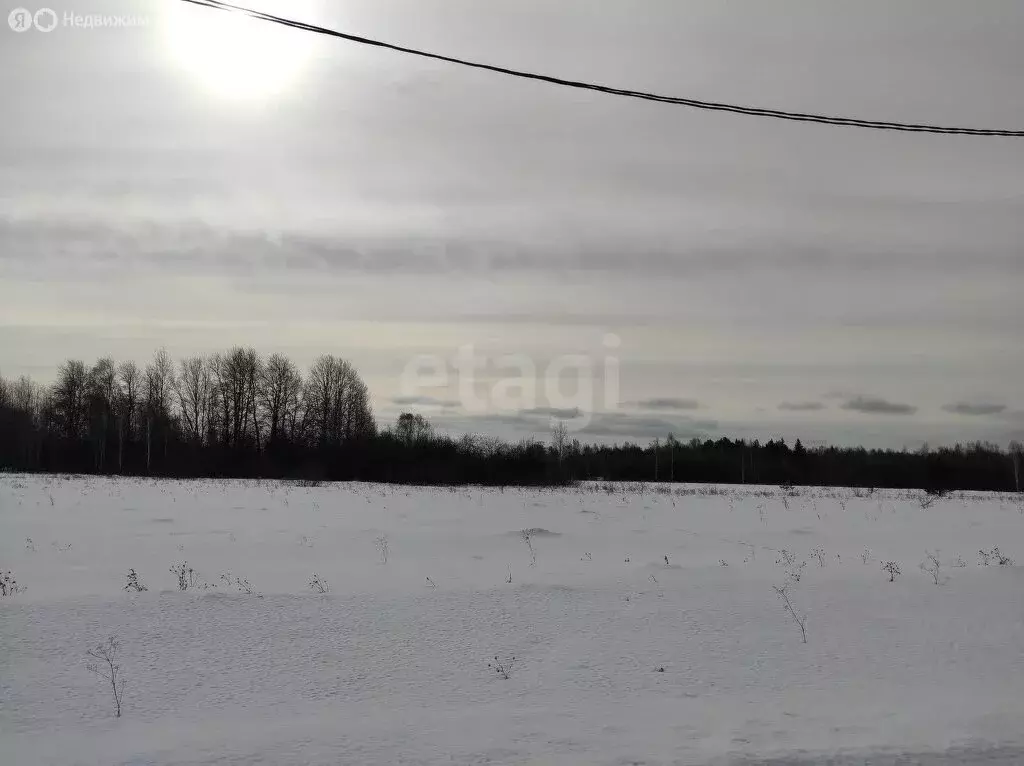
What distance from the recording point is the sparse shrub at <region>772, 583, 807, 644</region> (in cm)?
798

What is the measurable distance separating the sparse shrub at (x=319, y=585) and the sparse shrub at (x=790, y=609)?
561 cm

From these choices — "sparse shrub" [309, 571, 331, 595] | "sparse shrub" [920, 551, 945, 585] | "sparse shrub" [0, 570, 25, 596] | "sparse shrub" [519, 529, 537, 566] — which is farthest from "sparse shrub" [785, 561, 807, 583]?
"sparse shrub" [0, 570, 25, 596]

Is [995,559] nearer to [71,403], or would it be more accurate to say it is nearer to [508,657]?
[508,657]

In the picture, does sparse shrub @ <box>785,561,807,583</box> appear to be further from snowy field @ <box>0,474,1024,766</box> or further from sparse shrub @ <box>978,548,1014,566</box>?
sparse shrub @ <box>978,548,1014,566</box>

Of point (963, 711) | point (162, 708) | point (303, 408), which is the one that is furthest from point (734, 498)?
point (303, 408)

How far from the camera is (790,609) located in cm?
865

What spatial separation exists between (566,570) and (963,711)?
620cm

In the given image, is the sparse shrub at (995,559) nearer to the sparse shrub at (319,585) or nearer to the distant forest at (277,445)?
the sparse shrub at (319,585)

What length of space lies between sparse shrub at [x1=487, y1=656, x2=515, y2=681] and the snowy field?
61 millimetres

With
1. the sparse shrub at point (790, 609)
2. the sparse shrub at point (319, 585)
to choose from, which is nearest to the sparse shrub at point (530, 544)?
the sparse shrub at point (319, 585)

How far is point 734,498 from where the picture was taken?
31516 millimetres

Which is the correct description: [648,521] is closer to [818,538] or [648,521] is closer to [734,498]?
[818,538]

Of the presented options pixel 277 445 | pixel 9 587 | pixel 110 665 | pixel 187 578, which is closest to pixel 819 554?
pixel 187 578

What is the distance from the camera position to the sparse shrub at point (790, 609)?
7980mm
